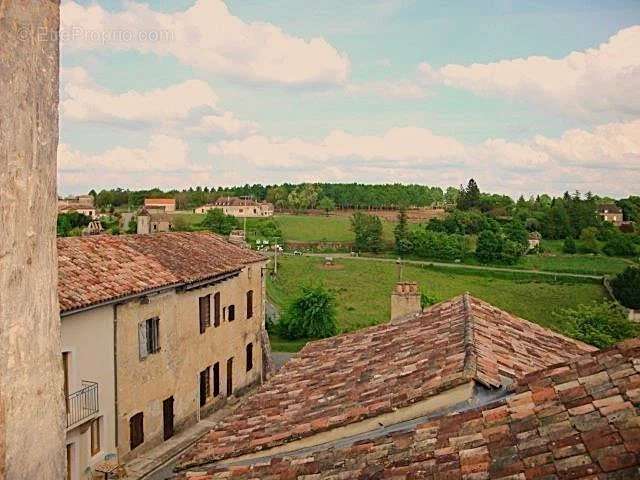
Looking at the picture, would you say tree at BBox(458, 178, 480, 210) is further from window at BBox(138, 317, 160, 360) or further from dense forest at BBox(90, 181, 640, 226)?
window at BBox(138, 317, 160, 360)

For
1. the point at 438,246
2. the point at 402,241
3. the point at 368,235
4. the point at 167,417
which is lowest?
the point at 167,417

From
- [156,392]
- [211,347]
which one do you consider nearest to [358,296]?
[211,347]

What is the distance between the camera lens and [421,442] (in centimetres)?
590

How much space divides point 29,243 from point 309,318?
114ft

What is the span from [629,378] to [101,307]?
45.2 feet

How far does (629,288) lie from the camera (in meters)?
52.2

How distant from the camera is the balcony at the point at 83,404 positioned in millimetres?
15086

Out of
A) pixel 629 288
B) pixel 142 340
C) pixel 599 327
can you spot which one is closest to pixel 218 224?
pixel 629 288

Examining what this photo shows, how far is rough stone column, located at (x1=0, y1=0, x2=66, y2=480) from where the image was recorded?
271 cm

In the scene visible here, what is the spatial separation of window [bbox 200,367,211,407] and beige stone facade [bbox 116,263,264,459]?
168 mm

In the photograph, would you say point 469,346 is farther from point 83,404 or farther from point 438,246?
point 438,246

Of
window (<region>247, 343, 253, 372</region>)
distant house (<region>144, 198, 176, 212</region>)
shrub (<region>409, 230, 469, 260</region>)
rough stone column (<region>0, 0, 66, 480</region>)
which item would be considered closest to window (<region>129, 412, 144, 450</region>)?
window (<region>247, 343, 253, 372</region>)

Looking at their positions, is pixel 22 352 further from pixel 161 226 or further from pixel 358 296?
pixel 358 296

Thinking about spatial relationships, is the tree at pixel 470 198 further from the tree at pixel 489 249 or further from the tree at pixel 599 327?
the tree at pixel 599 327
